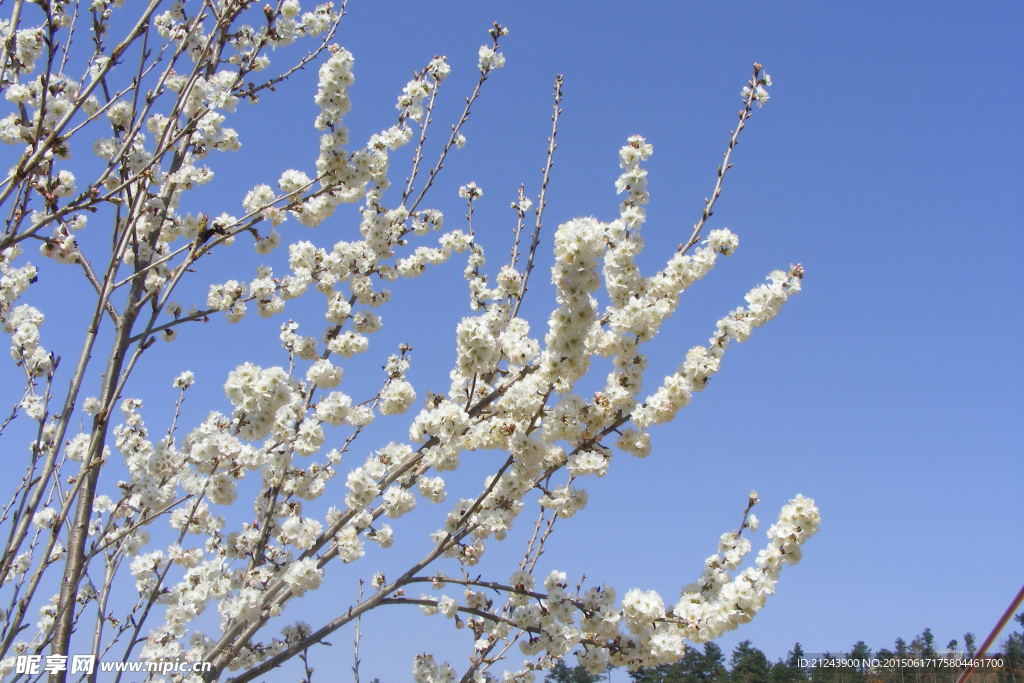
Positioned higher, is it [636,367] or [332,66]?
[332,66]

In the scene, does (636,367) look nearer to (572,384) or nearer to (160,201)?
(572,384)

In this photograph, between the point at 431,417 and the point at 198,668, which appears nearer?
the point at 198,668

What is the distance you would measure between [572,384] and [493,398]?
53cm

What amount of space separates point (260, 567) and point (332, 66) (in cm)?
314

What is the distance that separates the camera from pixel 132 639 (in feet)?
13.0

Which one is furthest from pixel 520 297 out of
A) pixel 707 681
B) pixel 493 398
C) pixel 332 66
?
pixel 707 681

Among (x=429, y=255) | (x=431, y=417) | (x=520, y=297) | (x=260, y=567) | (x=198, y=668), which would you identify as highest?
(x=429, y=255)

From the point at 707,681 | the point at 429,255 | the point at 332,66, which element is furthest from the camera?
the point at 707,681

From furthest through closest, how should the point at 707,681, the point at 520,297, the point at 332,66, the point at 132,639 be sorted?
the point at 707,681 → the point at 520,297 → the point at 332,66 → the point at 132,639

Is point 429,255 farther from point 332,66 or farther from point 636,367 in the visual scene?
point 636,367

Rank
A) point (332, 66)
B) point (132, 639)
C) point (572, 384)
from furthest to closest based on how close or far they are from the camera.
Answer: point (332, 66) → point (572, 384) → point (132, 639)

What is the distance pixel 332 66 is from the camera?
15.4 feet

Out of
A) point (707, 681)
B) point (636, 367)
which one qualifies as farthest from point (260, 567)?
point (707, 681)

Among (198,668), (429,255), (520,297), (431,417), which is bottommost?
(198,668)
